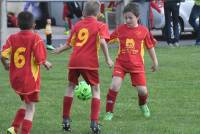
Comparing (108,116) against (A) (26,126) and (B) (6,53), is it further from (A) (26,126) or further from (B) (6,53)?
(B) (6,53)

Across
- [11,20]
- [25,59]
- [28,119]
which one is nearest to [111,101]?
[28,119]

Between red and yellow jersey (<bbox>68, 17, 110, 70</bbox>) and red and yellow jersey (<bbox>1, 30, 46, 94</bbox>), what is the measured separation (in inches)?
30.0

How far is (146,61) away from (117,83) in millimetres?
6909

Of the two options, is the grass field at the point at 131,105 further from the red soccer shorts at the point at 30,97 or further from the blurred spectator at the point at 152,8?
the blurred spectator at the point at 152,8

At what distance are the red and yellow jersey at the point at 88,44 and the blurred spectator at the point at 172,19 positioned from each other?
457 inches

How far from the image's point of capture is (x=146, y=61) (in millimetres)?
16516

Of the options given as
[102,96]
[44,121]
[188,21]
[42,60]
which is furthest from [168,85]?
[188,21]

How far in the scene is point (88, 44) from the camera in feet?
28.6

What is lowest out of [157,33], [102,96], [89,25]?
[157,33]

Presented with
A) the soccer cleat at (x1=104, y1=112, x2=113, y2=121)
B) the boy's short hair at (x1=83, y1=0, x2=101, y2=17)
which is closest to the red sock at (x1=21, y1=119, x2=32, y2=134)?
the boy's short hair at (x1=83, y1=0, x2=101, y2=17)

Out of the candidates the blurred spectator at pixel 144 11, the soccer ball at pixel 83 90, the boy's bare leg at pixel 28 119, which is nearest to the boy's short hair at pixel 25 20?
the boy's bare leg at pixel 28 119

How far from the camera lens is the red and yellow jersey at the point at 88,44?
8664 millimetres

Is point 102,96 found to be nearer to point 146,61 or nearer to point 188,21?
point 146,61

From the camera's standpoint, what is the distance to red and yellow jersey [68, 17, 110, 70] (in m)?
8.66
